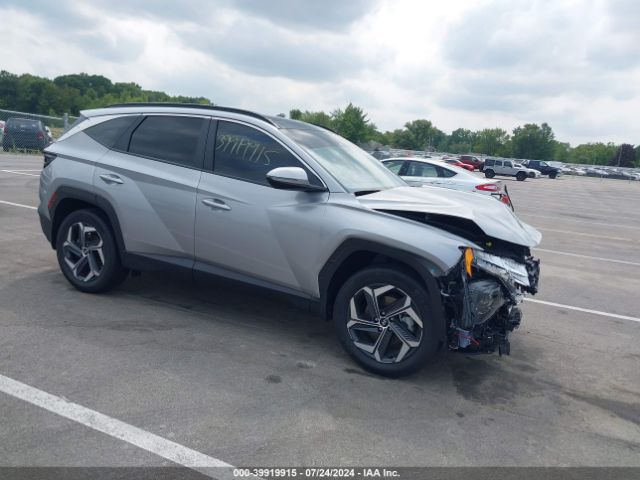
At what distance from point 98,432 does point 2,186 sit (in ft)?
37.1

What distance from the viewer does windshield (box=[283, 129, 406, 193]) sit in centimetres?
438

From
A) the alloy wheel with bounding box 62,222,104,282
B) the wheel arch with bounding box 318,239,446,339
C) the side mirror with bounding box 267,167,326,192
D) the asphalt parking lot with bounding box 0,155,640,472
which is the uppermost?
the side mirror with bounding box 267,167,326,192

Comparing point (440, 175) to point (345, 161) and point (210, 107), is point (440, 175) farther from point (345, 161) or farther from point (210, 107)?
point (210, 107)

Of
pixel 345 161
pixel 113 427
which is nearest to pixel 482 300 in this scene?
pixel 345 161

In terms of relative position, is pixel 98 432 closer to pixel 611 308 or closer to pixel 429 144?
pixel 611 308

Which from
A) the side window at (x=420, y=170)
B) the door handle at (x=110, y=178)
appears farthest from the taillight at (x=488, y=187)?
the door handle at (x=110, y=178)

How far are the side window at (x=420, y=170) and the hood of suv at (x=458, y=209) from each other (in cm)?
870

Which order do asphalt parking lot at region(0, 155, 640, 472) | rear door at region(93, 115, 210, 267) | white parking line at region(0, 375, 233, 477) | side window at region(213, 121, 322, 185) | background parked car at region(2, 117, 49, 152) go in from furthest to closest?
background parked car at region(2, 117, 49, 152)
rear door at region(93, 115, 210, 267)
side window at region(213, 121, 322, 185)
asphalt parking lot at region(0, 155, 640, 472)
white parking line at region(0, 375, 233, 477)

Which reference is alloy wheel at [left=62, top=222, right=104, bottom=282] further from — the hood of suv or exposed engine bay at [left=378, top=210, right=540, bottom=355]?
exposed engine bay at [left=378, top=210, right=540, bottom=355]

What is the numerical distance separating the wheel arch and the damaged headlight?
1.11ft

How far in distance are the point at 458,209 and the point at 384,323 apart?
99 cm

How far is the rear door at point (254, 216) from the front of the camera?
4.13 metres

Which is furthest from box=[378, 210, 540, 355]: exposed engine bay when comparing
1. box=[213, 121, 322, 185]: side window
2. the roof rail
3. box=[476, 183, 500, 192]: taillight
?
box=[476, 183, 500, 192]: taillight

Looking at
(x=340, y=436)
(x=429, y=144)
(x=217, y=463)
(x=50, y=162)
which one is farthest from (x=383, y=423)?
(x=429, y=144)
